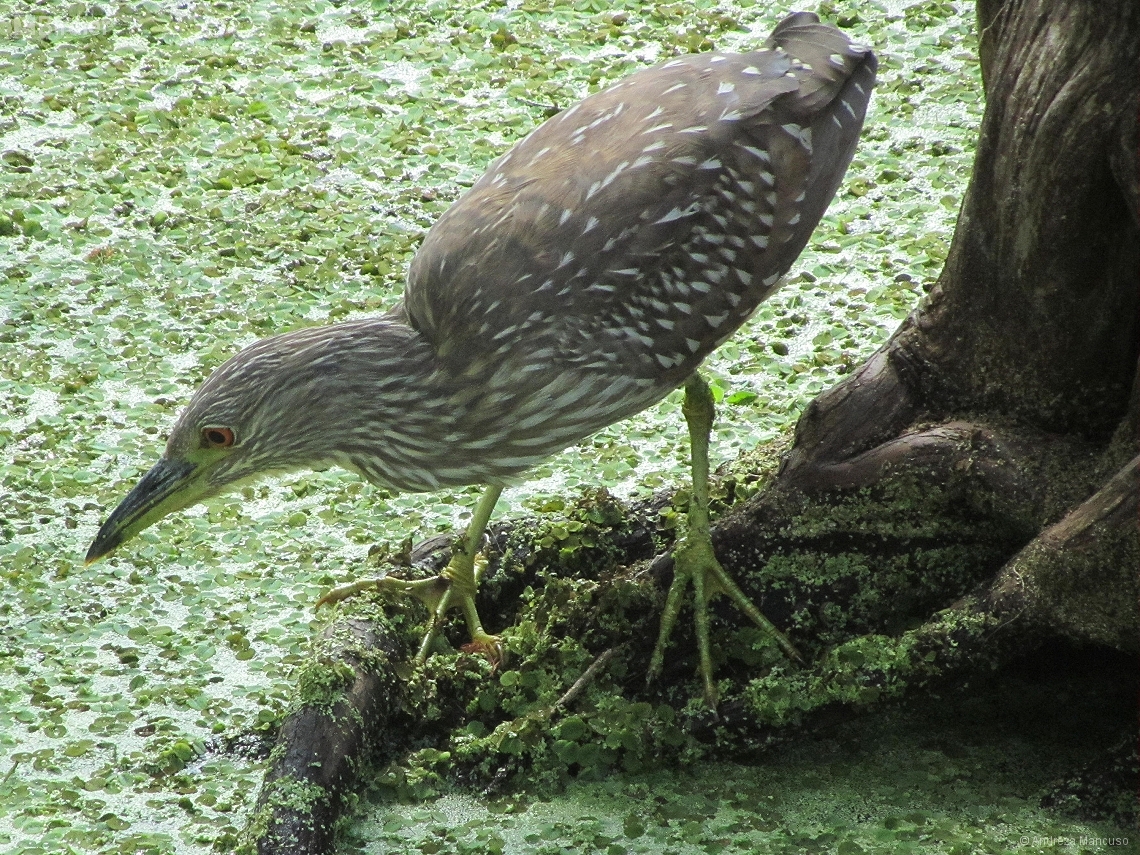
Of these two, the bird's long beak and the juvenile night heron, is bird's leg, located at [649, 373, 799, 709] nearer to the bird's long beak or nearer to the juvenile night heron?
the juvenile night heron

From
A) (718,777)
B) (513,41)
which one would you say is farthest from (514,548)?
(513,41)

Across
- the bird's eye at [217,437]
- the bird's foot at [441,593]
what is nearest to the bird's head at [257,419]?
the bird's eye at [217,437]

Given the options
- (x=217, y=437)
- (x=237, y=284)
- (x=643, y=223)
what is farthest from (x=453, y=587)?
(x=237, y=284)

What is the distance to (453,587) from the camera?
3.80 meters

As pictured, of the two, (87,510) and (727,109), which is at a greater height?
(727,109)

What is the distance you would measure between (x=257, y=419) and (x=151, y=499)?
13.6 inches

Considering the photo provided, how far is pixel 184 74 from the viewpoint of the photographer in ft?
20.0

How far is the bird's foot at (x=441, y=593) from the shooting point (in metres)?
3.77

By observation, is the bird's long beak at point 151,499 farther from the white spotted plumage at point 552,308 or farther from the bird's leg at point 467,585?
the bird's leg at point 467,585

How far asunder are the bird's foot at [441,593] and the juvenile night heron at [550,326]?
12.7 inches

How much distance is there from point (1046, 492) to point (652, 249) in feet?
3.68

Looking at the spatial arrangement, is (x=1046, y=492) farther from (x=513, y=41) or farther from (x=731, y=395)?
(x=513, y=41)

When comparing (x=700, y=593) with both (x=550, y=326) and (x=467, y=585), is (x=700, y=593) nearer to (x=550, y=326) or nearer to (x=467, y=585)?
(x=467, y=585)

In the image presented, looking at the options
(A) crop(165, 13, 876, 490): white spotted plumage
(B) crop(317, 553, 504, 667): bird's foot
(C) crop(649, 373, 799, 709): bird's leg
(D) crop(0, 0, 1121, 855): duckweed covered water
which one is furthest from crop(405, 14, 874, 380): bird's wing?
(D) crop(0, 0, 1121, 855): duckweed covered water
